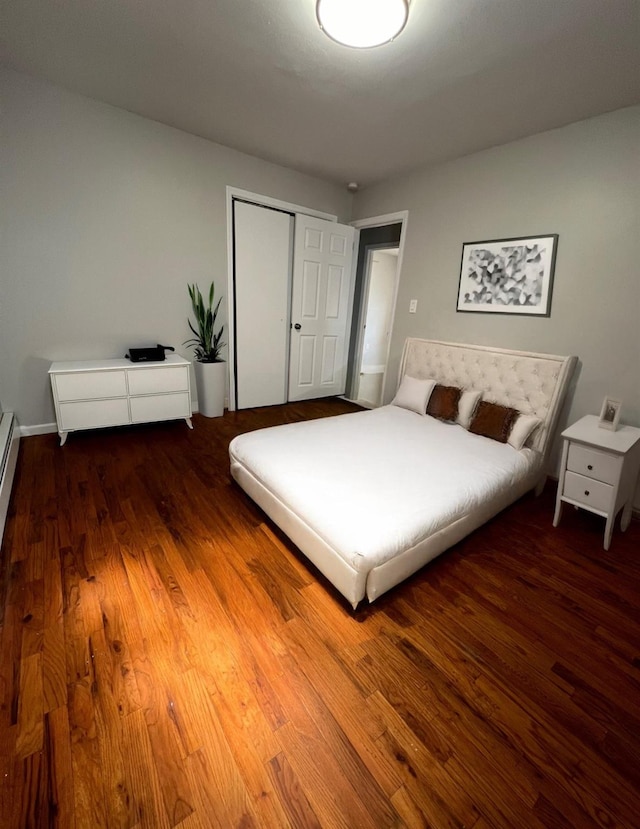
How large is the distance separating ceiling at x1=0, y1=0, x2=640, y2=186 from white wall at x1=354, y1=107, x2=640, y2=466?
175 mm

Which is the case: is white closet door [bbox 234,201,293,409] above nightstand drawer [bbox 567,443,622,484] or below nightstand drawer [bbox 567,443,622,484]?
above

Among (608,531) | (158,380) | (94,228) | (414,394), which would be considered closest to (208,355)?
(158,380)

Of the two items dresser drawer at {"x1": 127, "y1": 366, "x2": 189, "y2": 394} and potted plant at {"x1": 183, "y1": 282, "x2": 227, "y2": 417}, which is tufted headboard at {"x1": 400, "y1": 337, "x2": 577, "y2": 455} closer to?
potted plant at {"x1": 183, "y1": 282, "x2": 227, "y2": 417}

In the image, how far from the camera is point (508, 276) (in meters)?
2.93

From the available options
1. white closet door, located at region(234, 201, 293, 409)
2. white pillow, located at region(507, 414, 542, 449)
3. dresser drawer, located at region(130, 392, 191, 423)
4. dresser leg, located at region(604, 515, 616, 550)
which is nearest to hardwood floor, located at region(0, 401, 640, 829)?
dresser leg, located at region(604, 515, 616, 550)

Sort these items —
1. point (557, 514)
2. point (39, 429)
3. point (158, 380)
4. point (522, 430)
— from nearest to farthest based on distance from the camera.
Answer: point (557, 514)
point (522, 430)
point (39, 429)
point (158, 380)

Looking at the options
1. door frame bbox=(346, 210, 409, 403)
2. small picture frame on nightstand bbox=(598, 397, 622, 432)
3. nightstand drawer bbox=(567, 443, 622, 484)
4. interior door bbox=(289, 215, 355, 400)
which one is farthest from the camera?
interior door bbox=(289, 215, 355, 400)

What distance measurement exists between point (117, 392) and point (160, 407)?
1.23 ft

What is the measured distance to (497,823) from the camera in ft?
3.10

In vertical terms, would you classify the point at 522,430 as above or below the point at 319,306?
below

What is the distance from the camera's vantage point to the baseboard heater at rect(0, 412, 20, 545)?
79.2 inches

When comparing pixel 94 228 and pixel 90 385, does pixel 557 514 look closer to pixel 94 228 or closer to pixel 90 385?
pixel 90 385

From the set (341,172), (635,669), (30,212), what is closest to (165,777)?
(635,669)

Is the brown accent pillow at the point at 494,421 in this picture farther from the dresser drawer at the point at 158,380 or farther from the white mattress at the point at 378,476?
the dresser drawer at the point at 158,380
